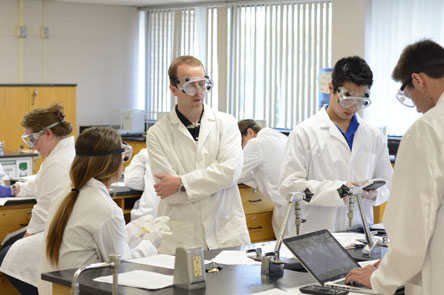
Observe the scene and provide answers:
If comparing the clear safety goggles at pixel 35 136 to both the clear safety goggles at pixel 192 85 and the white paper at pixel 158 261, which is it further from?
the white paper at pixel 158 261

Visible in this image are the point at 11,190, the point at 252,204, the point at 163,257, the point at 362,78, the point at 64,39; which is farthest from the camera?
the point at 64,39

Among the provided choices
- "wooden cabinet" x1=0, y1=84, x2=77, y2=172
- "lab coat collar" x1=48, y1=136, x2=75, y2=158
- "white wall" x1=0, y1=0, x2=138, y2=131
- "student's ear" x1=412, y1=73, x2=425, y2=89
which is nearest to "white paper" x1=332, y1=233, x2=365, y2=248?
"student's ear" x1=412, y1=73, x2=425, y2=89

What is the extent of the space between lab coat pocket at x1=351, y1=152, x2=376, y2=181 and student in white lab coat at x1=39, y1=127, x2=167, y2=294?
1268mm

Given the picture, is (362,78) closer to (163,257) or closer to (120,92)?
(163,257)

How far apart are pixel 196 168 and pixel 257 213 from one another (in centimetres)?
184

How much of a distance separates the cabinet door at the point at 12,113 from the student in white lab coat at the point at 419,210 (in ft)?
22.9

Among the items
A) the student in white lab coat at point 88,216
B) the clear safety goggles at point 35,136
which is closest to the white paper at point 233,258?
the student in white lab coat at point 88,216

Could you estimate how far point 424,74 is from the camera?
2.16 metres

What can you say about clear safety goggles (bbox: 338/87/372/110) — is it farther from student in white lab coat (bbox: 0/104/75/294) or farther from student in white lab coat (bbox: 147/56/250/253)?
student in white lab coat (bbox: 0/104/75/294)

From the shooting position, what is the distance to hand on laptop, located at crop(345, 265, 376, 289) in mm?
2320

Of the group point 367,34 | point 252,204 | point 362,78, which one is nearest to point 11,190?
point 252,204

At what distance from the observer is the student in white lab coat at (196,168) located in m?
3.47

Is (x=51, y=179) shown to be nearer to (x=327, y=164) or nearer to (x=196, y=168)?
(x=196, y=168)

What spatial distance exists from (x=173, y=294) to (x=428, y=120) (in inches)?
41.1
